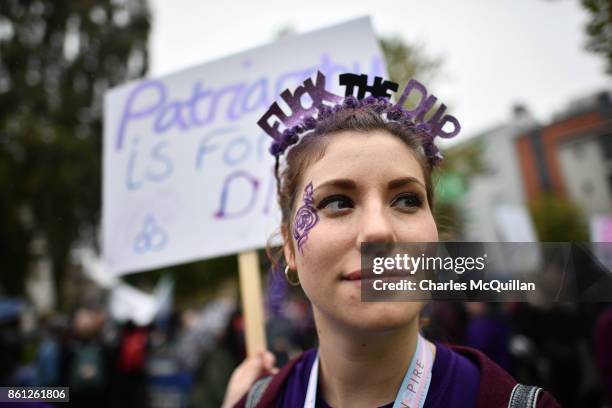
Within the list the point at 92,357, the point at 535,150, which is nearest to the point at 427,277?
the point at 92,357

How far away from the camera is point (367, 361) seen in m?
1.38

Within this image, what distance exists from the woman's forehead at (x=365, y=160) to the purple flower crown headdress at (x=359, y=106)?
0.47 feet

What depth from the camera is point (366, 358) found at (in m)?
1.37

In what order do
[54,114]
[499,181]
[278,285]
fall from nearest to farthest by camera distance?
[278,285] < [54,114] < [499,181]

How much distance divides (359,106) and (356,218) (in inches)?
17.7

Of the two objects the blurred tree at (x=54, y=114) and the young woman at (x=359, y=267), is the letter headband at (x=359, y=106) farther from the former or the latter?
the blurred tree at (x=54, y=114)

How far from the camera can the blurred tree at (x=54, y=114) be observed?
46.3 feet

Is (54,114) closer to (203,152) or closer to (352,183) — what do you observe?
(203,152)

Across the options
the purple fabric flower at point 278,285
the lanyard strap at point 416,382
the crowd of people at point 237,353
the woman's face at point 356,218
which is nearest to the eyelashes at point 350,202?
the woman's face at point 356,218

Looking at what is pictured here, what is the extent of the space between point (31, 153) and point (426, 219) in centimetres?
1540

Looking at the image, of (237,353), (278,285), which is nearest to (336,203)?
(278,285)

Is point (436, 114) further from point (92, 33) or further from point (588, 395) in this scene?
point (92, 33)

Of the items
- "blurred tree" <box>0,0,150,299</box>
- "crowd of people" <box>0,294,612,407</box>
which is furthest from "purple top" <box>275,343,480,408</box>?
"blurred tree" <box>0,0,150,299</box>

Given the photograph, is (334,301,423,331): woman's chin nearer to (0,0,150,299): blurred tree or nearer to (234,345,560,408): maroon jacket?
(234,345,560,408): maroon jacket
